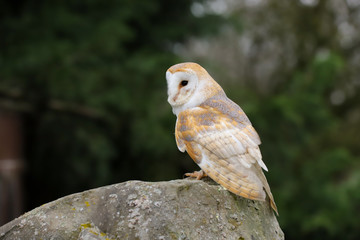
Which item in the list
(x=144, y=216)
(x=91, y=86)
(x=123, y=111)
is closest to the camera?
(x=144, y=216)

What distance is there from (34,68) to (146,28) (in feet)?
8.36

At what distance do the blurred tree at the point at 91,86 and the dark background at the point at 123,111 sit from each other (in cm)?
2

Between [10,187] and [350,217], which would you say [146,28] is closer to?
[10,187]

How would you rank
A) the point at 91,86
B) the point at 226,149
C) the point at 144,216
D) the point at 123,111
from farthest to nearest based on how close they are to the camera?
the point at 123,111
the point at 91,86
the point at 226,149
the point at 144,216

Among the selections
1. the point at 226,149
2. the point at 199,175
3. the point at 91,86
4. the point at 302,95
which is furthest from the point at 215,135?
the point at 302,95

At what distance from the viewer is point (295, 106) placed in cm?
593

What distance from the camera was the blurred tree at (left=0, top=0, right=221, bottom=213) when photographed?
17.2 feet

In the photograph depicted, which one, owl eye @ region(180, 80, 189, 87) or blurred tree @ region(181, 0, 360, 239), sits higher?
owl eye @ region(180, 80, 189, 87)

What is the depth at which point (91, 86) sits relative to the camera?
5.53m

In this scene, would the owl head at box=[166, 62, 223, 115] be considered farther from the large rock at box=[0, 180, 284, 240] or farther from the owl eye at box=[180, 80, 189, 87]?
the large rock at box=[0, 180, 284, 240]

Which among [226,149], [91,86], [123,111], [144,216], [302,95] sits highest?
[226,149]

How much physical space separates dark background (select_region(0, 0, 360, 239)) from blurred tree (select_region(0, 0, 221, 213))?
0.05 feet

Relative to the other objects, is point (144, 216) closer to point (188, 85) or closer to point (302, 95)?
point (188, 85)

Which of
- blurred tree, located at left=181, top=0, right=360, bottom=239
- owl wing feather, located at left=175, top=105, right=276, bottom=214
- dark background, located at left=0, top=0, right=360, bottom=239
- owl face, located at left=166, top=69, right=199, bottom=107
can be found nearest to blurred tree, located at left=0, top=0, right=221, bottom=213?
dark background, located at left=0, top=0, right=360, bottom=239
